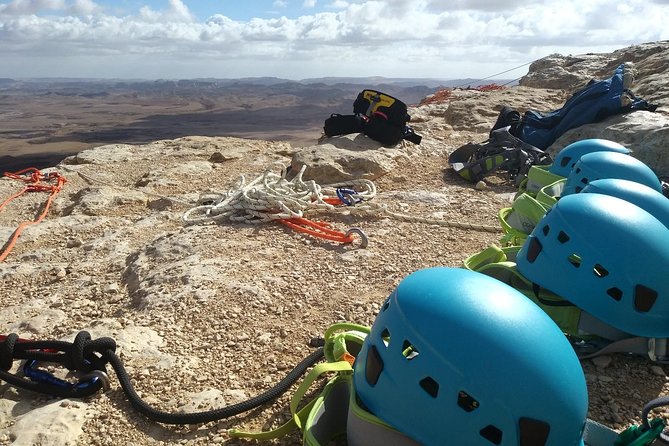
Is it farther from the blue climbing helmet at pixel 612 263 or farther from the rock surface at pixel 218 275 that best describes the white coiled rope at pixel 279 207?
the blue climbing helmet at pixel 612 263

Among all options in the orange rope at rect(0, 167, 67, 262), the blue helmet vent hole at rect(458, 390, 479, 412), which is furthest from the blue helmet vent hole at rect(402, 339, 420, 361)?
the orange rope at rect(0, 167, 67, 262)

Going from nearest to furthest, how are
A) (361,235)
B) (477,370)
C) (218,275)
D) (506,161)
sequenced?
1. (477,370)
2. (218,275)
3. (361,235)
4. (506,161)

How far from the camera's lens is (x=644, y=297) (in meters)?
3.11

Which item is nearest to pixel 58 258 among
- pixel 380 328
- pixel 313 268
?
pixel 313 268

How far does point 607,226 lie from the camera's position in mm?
3156

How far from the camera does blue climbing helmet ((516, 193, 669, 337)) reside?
3088 millimetres

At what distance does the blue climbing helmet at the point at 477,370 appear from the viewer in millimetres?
1927

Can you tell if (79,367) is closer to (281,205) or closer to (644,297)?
(281,205)

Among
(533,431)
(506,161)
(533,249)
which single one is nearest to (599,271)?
(533,249)

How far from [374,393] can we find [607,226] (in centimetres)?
194

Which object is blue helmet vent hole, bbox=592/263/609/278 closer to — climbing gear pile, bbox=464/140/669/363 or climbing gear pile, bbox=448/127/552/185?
climbing gear pile, bbox=464/140/669/363

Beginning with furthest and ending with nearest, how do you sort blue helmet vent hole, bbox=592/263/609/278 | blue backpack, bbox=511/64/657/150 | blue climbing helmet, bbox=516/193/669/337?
blue backpack, bbox=511/64/657/150 < blue helmet vent hole, bbox=592/263/609/278 < blue climbing helmet, bbox=516/193/669/337

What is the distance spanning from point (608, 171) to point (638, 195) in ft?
2.77

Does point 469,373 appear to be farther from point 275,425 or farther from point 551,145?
point 551,145
